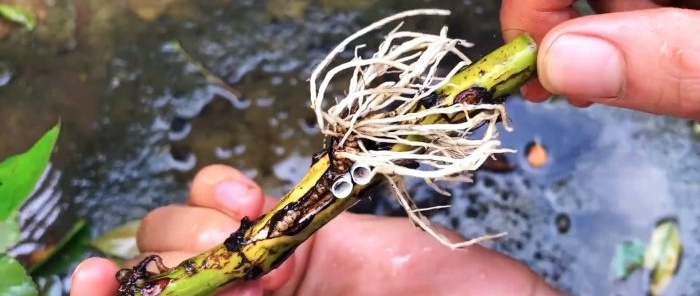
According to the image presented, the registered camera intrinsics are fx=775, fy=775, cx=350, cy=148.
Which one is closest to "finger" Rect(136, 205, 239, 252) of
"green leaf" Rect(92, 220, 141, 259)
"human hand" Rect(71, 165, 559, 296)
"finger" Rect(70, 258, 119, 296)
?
"human hand" Rect(71, 165, 559, 296)

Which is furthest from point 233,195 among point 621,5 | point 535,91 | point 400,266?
point 621,5

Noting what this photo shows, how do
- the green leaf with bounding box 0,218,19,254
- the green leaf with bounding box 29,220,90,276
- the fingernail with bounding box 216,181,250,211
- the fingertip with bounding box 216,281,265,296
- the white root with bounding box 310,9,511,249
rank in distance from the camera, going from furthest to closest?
the green leaf with bounding box 29,220,90,276 → the fingernail with bounding box 216,181,250,211 → the green leaf with bounding box 0,218,19,254 → the fingertip with bounding box 216,281,265,296 → the white root with bounding box 310,9,511,249

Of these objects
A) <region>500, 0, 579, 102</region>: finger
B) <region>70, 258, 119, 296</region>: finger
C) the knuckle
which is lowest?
<region>70, 258, 119, 296</region>: finger

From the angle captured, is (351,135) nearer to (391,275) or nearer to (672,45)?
(672,45)

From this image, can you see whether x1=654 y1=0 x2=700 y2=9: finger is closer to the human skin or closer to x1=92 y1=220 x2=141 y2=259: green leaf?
the human skin

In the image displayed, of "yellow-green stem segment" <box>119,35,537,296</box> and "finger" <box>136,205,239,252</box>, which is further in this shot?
"finger" <box>136,205,239,252</box>

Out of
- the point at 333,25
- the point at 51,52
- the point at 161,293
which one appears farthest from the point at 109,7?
the point at 161,293

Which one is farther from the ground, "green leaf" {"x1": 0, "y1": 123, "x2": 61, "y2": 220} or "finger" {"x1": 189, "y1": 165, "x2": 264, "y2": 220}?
"green leaf" {"x1": 0, "y1": 123, "x2": 61, "y2": 220}
